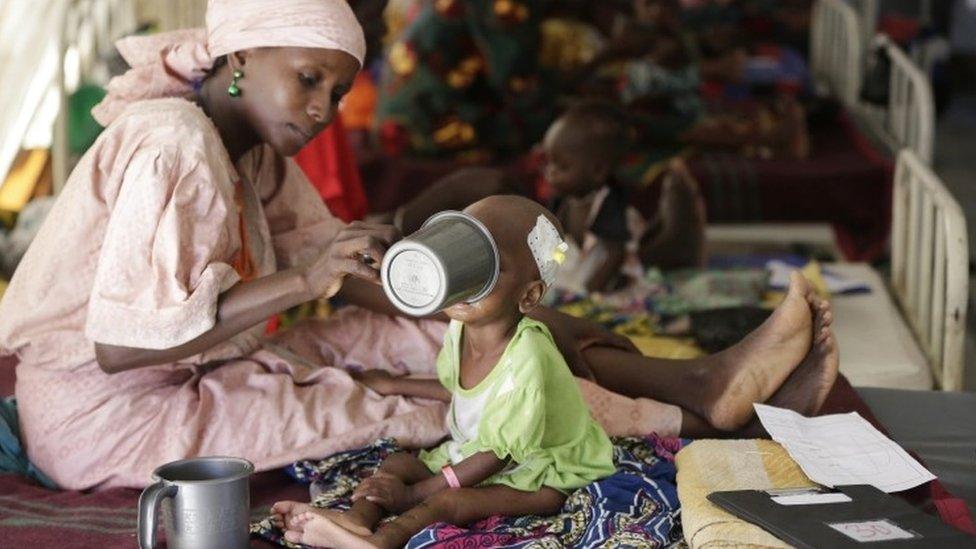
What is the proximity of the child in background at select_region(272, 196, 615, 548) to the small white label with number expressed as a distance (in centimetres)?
43

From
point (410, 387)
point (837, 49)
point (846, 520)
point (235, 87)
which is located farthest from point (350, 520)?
point (837, 49)

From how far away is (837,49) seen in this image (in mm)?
6391

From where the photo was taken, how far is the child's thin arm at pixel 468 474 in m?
2.05

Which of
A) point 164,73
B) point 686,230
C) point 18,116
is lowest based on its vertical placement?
point 686,230

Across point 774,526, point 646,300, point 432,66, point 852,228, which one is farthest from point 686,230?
point 774,526

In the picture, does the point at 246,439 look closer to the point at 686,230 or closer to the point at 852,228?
the point at 686,230

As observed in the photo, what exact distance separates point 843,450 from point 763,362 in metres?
0.25

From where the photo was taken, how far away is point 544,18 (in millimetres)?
6004

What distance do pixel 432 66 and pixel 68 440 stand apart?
3360 mm

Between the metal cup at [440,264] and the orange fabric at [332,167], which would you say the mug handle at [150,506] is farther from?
the orange fabric at [332,167]

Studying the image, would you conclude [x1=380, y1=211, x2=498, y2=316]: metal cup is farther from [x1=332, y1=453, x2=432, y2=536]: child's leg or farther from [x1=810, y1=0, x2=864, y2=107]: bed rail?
[x1=810, y1=0, x2=864, y2=107]: bed rail

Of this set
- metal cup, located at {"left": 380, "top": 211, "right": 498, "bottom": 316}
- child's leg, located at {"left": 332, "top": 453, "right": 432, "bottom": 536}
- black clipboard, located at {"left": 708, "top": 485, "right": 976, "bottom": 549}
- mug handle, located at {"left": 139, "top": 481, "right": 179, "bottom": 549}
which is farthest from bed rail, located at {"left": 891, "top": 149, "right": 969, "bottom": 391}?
mug handle, located at {"left": 139, "top": 481, "right": 179, "bottom": 549}

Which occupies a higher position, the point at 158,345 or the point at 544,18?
the point at 158,345

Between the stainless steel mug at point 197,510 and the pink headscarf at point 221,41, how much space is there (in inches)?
30.3
